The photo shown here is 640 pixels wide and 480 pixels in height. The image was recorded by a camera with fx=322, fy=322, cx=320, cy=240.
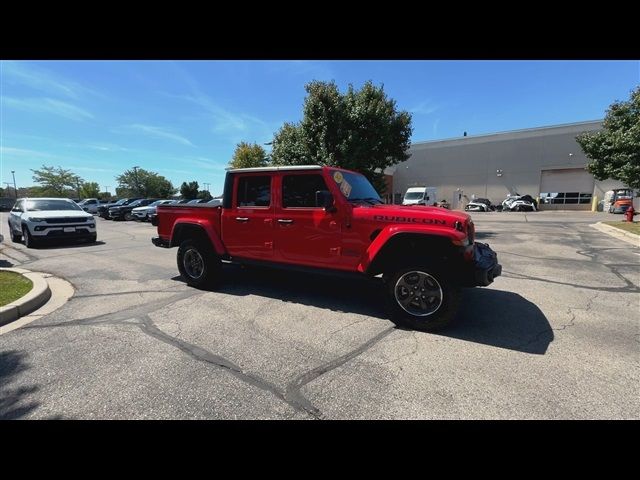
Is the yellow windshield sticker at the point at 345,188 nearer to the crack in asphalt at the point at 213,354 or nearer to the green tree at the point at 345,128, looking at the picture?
the crack in asphalt at the point at 213,354

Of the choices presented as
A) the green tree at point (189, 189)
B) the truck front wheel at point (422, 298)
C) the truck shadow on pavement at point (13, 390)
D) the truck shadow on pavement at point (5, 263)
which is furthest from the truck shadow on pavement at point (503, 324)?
the green tree at point (189, 189)

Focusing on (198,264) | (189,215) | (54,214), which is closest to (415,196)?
(54,214)

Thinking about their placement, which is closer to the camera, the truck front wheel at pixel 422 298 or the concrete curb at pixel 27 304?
the truck front wheel at pixel 422 298

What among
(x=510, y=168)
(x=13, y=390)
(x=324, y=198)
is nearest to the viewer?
(x=13, y=390)

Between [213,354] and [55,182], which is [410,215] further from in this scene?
[55,182]

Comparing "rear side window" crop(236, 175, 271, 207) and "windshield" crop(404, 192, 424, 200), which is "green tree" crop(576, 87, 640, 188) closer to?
"windshield" crop(404, 192, 424, 200)

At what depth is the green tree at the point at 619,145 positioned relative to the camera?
15406mm

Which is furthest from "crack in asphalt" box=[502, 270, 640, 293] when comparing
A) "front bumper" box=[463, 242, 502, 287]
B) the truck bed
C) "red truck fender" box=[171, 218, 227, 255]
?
the truck bed

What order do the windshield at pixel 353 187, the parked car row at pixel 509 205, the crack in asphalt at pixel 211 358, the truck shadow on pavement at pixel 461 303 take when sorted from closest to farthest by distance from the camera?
the crack in asphalt at pixel 211 358 < the truck shadow on pavement at pixel 461 303 < the windshield at pixel 353 187 < the parked car row at pixel 509 205

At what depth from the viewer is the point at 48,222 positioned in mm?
10430

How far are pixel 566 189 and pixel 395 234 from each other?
45.3 metres

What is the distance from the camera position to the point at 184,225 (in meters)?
5.83
